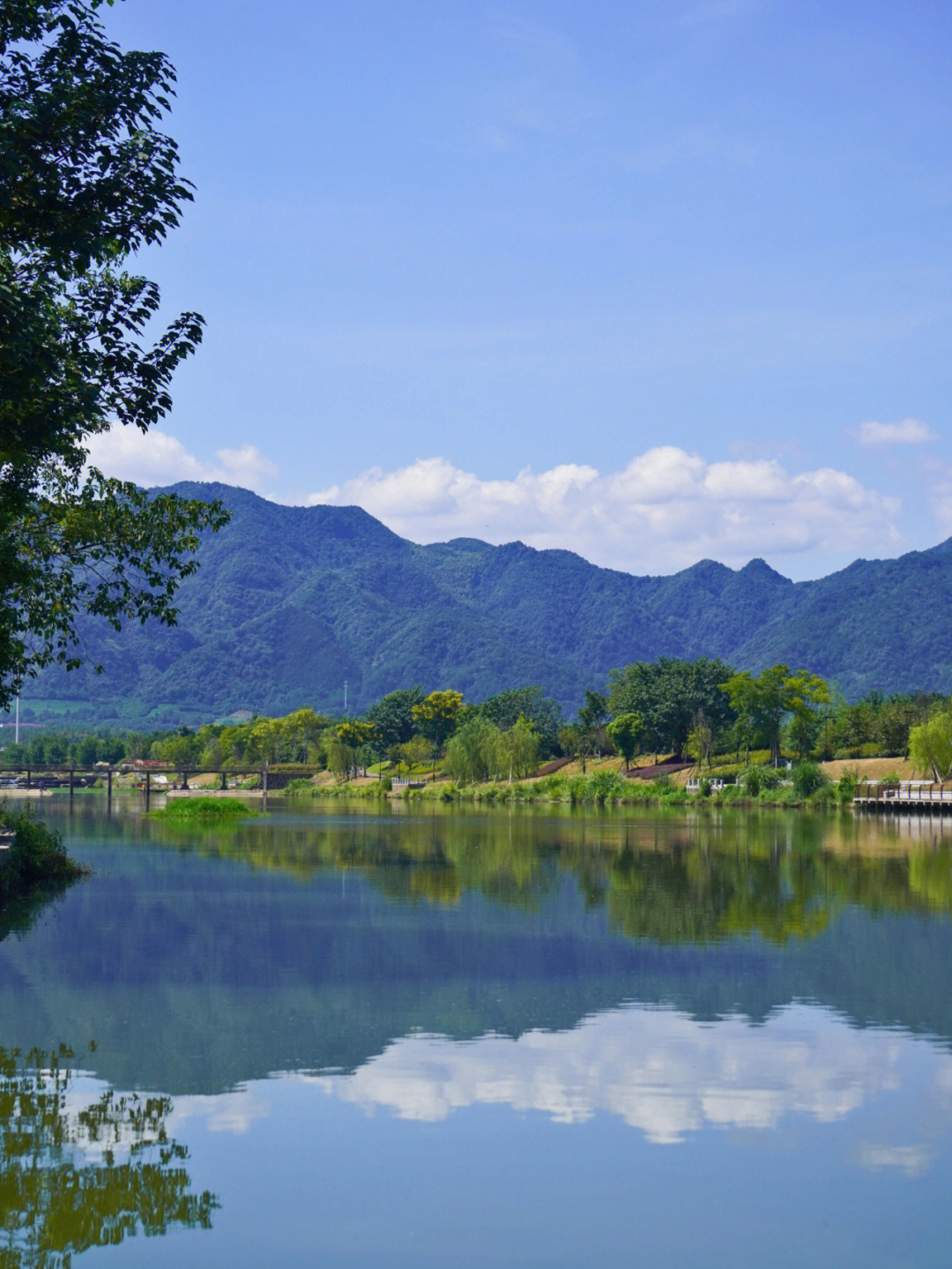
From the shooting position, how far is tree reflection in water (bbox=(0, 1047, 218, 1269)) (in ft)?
32.1

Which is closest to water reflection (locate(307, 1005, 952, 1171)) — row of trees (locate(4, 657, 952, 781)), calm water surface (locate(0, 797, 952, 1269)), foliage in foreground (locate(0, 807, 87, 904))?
calm water surface (locate(0, 797, 952, 1269))

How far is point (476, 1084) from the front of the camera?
14.2m

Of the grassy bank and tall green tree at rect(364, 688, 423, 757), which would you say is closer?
the grassy bank

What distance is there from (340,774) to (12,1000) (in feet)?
512

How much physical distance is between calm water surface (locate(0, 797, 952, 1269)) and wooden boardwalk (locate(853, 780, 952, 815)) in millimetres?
58951

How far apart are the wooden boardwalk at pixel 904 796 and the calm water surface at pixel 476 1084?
59.0m

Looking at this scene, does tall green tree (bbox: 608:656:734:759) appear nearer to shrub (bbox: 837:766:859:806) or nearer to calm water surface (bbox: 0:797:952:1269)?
shrub (bbox: 837:766:859:806)

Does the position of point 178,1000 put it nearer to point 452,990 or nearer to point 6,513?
point 452,990

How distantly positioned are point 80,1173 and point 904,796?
8670 centimetres

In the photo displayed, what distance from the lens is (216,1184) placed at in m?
11.0

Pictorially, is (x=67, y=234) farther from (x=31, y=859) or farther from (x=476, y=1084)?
(x=31, y=859)

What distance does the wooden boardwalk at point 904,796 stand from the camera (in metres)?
86.8

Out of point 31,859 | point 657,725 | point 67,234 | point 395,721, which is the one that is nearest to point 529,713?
point 395,721

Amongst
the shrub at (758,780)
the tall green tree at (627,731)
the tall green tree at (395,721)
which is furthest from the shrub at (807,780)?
the tall green tree at (395,721)
